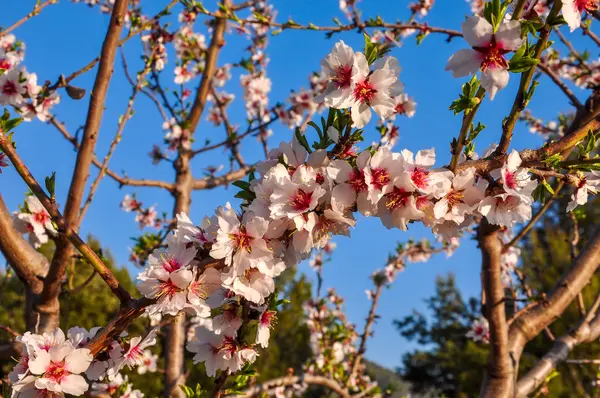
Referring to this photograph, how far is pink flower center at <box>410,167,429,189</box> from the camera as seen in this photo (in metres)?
1.14

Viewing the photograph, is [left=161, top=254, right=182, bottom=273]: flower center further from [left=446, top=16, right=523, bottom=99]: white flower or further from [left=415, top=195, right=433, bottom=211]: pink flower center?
[left=446, top=16, right=523, bottom=99]: white flower

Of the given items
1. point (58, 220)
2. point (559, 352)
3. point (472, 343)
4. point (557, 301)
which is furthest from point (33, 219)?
point (472, 343)

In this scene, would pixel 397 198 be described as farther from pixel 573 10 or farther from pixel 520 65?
pixel 573 10

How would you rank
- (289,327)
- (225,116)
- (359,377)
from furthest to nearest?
(289,327), (359,377), (225,116)

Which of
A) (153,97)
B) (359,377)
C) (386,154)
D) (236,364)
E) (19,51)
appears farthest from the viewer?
(359,377)

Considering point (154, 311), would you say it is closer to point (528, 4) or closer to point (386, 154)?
point (386, 154)

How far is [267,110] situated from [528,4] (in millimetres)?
3801

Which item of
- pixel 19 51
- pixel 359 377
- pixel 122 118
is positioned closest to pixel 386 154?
pixel 122 118

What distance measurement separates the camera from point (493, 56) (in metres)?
1.08

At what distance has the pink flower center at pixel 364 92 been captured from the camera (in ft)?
3.97

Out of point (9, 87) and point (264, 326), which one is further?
point (9, 87)

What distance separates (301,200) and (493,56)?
0.53 m

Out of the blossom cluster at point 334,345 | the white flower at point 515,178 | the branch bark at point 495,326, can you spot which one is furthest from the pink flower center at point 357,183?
the blossom cluster at point 334,345

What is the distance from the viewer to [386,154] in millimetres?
1153
